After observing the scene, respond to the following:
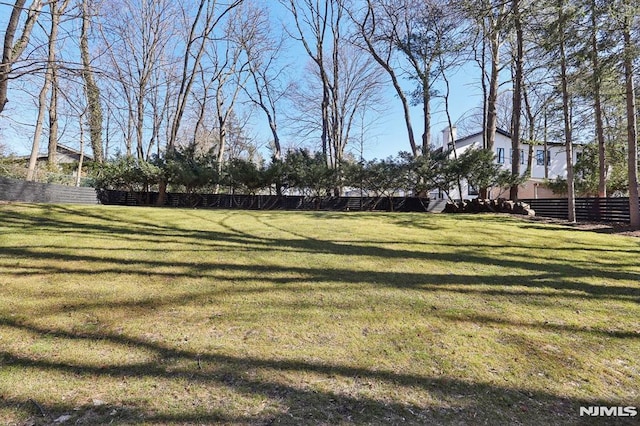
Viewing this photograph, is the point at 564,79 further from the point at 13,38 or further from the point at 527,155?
the point at 527,155

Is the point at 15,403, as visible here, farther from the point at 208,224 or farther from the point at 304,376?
the point at 208,224

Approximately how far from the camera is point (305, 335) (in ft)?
8.18

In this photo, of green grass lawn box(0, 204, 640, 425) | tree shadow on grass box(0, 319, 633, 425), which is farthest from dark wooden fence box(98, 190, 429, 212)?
tree shadow on grass box(0, 319, 633, 425)

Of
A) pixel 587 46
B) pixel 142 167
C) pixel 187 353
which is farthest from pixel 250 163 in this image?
pixel 187 353

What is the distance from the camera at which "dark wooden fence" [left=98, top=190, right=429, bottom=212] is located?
609 inches

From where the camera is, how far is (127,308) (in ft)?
9.29

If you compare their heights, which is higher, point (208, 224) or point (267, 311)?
point (208, 224)

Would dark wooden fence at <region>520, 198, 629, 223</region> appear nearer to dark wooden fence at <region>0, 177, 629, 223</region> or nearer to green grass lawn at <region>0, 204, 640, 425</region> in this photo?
dark wooden fence at <region>0, 177, 629, 223</region>

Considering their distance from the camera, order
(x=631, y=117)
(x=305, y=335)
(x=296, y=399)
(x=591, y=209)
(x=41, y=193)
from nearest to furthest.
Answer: (x=296, y=399) < (x=305, y=335) < (x=631, y=117) < (x=591, y=209) < (x=41, y=193)

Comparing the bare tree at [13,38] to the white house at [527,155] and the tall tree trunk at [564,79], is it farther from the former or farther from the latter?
the white house at [527,155]

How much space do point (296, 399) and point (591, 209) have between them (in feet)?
42.5

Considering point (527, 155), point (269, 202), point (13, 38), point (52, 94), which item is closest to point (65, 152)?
point (52, 94)

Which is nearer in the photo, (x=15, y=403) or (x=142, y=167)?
(x=15, y=403)

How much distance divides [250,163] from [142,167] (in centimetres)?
468
